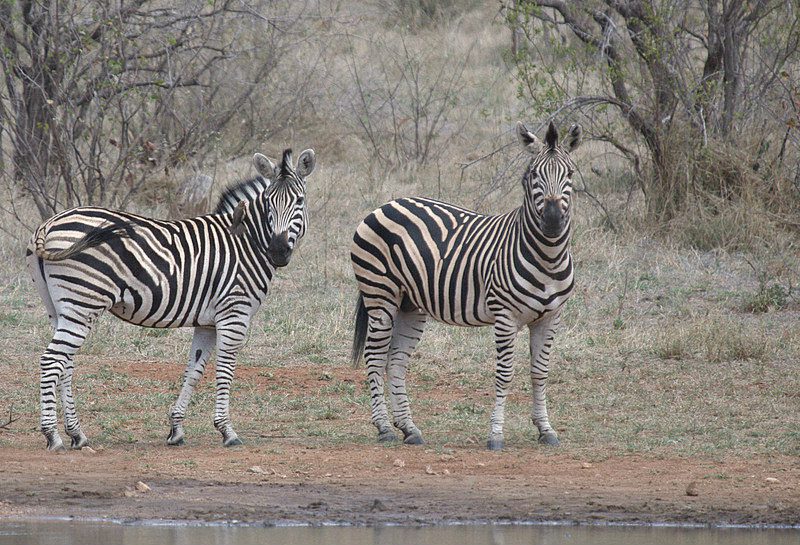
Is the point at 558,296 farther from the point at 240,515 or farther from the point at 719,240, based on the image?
the point at 719,240

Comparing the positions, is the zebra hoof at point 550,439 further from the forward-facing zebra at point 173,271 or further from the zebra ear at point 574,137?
the forward-facing zebra at point 173,271

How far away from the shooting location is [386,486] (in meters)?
6.96

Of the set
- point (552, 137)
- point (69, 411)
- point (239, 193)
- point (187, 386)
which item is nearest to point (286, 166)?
point (239, 193)

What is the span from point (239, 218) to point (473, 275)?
1.61 m

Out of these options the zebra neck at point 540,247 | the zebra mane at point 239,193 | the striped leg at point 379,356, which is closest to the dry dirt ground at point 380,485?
the striped leg at point 379,356

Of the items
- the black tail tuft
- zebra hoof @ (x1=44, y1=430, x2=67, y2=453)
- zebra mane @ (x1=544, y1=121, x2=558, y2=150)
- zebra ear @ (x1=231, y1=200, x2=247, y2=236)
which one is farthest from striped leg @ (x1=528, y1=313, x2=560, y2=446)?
zebra hoof @ (x1=44, y1=430, x2=67, y2=453)

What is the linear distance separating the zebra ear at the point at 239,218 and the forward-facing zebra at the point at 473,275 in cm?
85

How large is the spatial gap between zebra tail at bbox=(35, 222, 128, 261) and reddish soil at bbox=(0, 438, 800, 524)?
1.26m

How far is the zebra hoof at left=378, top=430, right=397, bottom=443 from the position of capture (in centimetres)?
823

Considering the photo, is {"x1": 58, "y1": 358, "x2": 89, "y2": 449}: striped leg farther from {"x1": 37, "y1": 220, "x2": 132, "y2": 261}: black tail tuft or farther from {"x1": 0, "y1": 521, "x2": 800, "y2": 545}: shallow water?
{"x1": 0, "y1": 521, "x2": 800, "y2": 545}: shallow water

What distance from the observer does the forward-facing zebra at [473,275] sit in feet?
25.2

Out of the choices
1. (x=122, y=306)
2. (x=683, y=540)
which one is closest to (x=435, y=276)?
(x=122, y=306)

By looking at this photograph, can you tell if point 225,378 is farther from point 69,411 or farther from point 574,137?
point 574,137

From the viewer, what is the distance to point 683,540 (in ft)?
19.6
